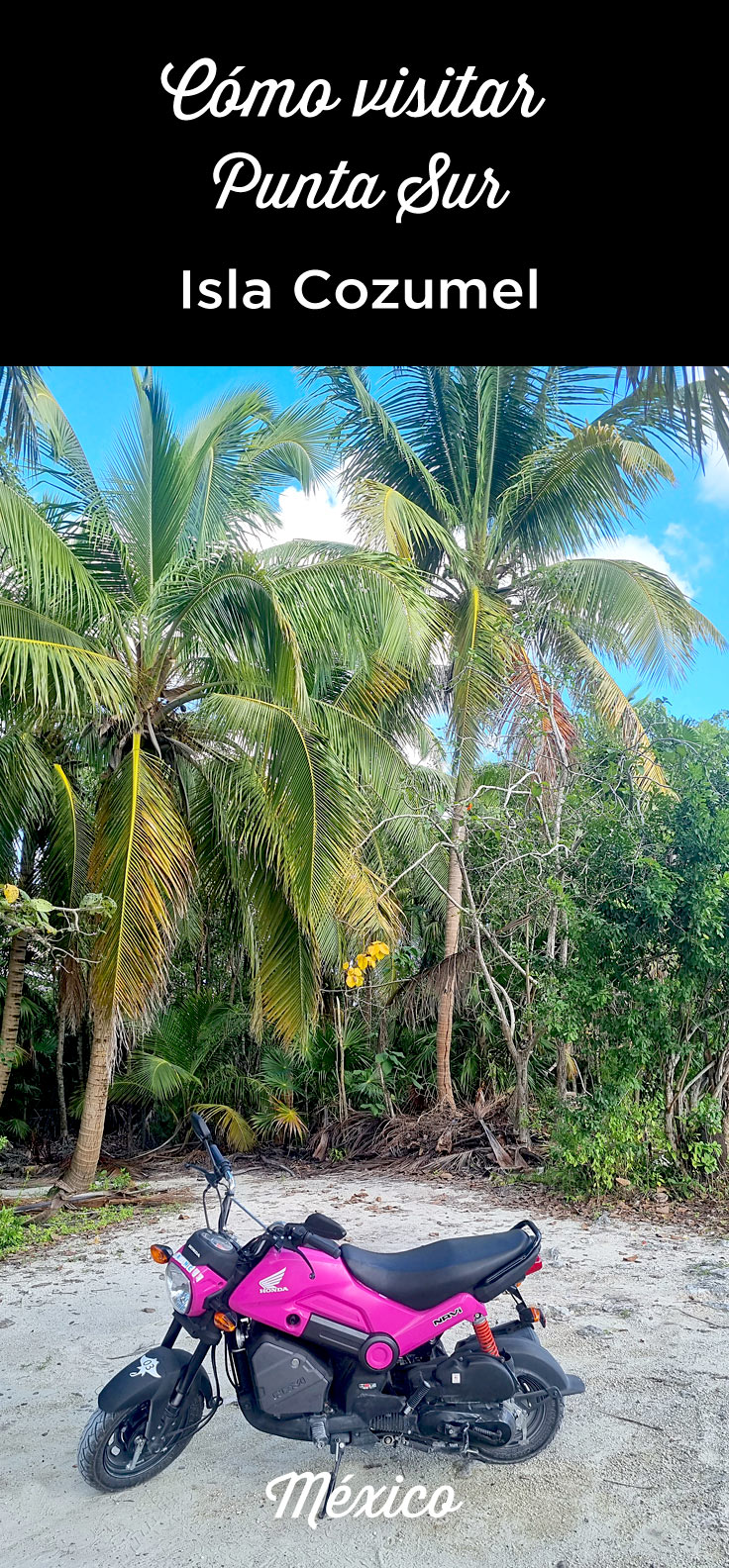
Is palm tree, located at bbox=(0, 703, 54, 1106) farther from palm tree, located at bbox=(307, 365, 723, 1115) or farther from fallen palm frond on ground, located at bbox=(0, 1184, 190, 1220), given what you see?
palm tree, located at bbox=(307, 365, 723, 1115)

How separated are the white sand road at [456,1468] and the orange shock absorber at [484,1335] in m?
0.39

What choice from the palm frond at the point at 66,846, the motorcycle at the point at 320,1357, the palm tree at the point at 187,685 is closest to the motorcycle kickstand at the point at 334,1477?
the motorcycle at the point at 320,1357

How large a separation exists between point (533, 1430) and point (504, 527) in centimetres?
950

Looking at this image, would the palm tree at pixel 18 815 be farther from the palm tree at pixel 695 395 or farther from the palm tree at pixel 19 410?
the palm tree at pixel 695 395

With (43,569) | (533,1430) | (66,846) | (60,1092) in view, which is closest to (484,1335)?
(533,1430)

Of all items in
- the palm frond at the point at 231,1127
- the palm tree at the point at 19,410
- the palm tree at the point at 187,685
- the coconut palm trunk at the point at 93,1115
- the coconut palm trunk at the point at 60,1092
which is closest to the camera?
the palm tree at the point at 19,410

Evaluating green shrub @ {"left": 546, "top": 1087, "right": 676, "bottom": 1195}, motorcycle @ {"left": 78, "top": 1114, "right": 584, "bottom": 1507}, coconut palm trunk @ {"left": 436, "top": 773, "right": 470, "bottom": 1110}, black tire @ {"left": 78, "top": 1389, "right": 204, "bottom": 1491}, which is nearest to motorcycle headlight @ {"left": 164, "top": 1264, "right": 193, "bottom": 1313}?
motorcycle @ {"left": 78, "top": 1114, "right": 584, "bottom": 1507}

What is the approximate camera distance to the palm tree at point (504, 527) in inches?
390

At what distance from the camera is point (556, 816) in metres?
7.45

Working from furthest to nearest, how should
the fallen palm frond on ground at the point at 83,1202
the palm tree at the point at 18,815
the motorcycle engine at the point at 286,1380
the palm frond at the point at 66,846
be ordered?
the palm frond at the point at 66,846 → the palm tree at the point at 18,815 → the fallen palm frond on ground at the point at 83,1202 → the motorcycle engine at the point at 286,1380

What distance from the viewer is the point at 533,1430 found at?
9.84 ft

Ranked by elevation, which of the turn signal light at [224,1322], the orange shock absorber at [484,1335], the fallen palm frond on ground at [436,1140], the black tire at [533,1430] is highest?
the turn signal light at [224,1322]

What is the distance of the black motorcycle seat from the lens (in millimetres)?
2844

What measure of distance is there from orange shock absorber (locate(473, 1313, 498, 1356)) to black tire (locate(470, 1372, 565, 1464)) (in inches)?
6.1
